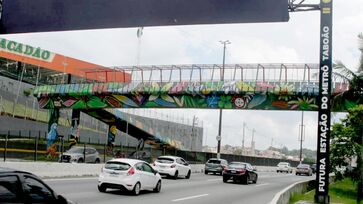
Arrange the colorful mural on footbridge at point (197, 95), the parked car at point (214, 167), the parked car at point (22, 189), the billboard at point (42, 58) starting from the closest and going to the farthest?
the parked car at point (22, 189)
the colorful mural on footbridge at point (197, 95)
the parked car at point (214, 167)
the billboard at point (42, 58)

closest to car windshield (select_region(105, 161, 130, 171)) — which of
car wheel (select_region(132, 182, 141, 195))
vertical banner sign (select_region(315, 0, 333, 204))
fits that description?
car wheel (select_region(132, 182, 141, 195))

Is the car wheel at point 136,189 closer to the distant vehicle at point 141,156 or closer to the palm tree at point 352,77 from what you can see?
the palm tree at point 352,77

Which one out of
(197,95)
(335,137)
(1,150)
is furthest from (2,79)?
(335,137)

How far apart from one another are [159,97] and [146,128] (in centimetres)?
1469

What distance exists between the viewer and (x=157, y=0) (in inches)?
392

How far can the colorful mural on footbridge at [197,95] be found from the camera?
120 feet

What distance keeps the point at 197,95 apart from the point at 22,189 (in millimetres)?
32135

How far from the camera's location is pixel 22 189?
301 inches

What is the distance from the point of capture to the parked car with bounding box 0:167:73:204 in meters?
7.33

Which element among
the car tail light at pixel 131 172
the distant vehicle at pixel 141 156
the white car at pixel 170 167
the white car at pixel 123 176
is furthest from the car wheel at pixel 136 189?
the distant vehicle at pixel 141 156

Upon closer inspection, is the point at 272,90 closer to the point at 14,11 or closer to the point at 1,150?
the point at 1,150

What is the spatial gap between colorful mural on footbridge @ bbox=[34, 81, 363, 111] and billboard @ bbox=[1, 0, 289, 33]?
991 inches

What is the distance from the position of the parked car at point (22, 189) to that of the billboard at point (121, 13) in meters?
3.56

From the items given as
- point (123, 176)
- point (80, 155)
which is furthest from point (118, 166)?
point (80, 155)
